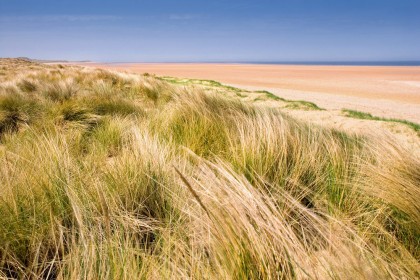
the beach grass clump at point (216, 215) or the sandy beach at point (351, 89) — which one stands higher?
the beach grass clump at point (216, 215)

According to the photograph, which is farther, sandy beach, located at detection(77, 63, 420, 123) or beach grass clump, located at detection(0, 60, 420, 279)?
sandy beach, located at detection(77, 63, 420, 123)

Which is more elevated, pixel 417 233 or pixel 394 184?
pixel 394 184

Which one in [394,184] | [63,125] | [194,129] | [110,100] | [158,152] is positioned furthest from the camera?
[110,100]

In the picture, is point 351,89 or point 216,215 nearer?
point 216,215

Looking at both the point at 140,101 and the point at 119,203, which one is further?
the point at 140,101

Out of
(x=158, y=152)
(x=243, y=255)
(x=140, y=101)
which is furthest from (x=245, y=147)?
(x=140, y=101)

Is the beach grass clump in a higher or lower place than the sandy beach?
higher

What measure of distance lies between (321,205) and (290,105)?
7034mm

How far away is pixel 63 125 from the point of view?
343 centimetres

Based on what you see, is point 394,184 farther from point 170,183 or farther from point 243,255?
point 170,183

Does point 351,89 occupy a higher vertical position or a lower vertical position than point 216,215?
lower

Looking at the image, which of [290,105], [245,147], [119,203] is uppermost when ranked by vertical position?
[245,147]

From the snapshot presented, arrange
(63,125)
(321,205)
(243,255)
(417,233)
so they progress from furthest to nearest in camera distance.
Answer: (63,125) < (321,205) < (417,233) < (243,255)

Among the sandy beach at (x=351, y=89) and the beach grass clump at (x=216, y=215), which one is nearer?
the beach grass clump at (x=216, y=215)
